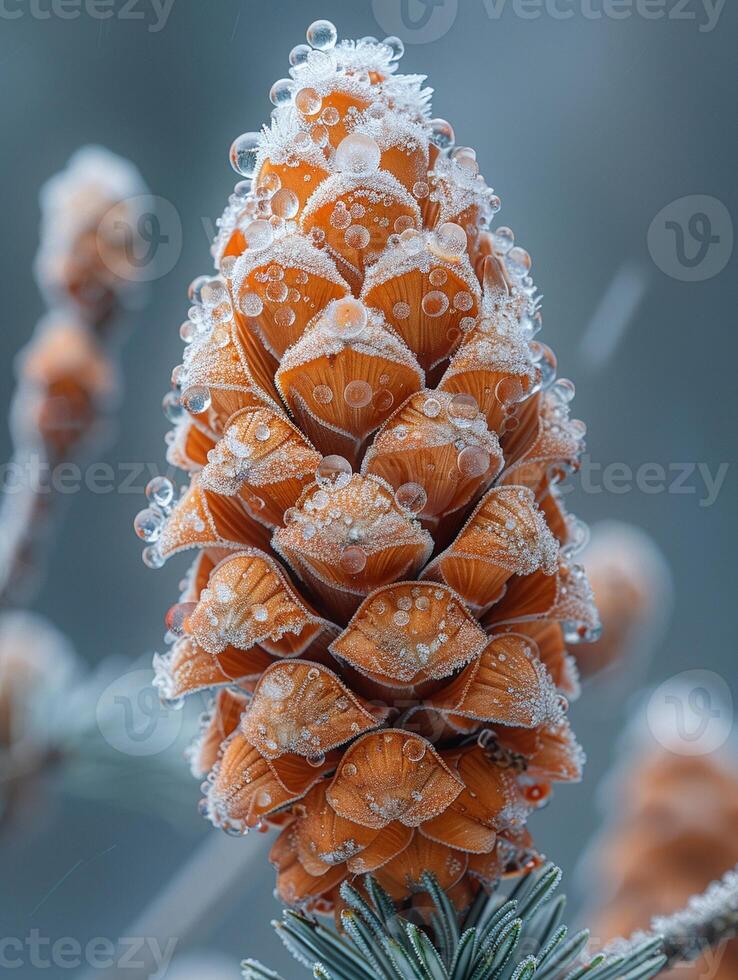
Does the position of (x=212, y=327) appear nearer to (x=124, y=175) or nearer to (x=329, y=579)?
(x=329, y=579)

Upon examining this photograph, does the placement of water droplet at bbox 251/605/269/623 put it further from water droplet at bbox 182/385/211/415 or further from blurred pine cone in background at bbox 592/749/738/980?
blurred pine cone in background at bbox 592/749/738/980

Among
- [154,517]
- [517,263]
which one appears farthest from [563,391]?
[154,517]

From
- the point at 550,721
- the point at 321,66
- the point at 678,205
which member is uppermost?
the point at 678,205

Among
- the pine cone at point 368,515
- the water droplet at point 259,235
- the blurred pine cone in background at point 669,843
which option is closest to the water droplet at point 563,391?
the pine cone at point 368,515

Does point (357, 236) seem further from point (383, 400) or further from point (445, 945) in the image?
point (445, 945)

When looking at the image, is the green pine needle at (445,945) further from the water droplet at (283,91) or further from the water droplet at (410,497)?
the water droplet at (283,91)

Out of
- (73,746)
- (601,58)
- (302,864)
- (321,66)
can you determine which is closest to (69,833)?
(73,746)

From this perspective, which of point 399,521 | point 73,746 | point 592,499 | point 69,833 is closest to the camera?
point 399,521

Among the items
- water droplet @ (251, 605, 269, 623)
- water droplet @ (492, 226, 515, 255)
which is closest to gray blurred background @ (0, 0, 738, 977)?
water droplet @ (492, 226, 515, 255)
